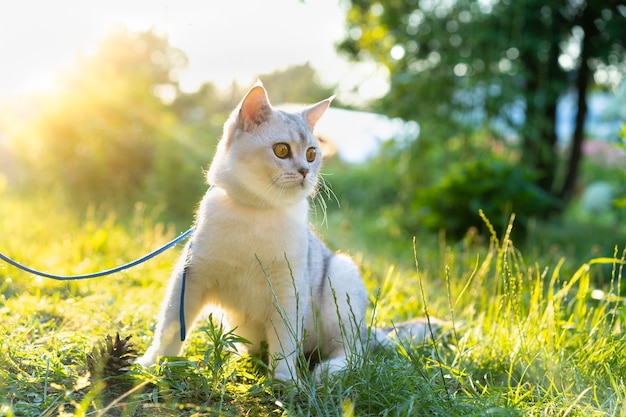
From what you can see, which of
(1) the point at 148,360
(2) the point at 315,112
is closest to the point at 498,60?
(2) the point at 315,112

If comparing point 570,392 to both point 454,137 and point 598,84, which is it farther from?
point 598,84

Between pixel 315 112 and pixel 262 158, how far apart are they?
444 millimetres

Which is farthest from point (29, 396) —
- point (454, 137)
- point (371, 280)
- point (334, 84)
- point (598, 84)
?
point (598, 84)

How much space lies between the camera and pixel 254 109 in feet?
7.44

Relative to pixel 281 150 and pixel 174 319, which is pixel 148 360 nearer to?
pixel 174 319

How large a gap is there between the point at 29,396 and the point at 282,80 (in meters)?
10.4

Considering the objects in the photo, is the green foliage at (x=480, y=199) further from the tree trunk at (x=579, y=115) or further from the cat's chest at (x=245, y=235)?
the cat's chest at (x=245, y=235)

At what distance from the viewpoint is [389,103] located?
6906mm

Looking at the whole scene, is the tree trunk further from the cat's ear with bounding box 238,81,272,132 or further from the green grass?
the cat's ear with bounding box 238,81,272,132

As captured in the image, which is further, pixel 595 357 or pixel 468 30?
pixel 468 30

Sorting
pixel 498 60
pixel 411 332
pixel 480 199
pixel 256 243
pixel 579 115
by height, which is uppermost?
pixel 498 60

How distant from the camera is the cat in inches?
85.5

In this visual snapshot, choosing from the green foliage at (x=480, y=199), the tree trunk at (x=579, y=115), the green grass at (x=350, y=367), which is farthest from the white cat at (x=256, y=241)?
the tree trunk at (x=579, y=115)

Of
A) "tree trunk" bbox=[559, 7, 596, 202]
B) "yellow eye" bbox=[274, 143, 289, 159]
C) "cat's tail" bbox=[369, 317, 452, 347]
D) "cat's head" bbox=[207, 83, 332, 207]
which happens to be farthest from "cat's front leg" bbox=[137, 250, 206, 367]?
"tree trunk" bbox=[559, 7, 596, 202]
